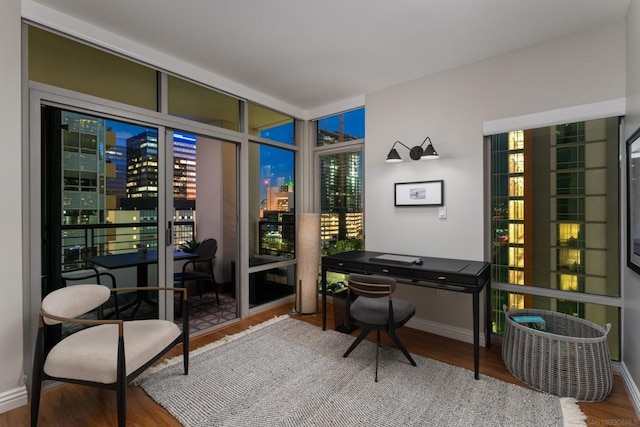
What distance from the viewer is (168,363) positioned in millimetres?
2562

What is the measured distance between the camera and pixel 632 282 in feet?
7.18

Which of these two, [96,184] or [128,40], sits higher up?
[128,40]

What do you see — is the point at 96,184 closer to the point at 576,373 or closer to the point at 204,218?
the point at 204,218

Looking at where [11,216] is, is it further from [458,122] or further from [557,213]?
[557,213]

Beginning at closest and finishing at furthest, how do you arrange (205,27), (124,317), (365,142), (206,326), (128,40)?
1. (205,27)
2. (128,40)
3. (124,317)
4. (206,326)
5. (365,142)

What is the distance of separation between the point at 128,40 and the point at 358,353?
330 cm

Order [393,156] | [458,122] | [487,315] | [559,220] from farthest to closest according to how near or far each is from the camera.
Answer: [393,156] < [458,122] < [487,315] < [559,220]

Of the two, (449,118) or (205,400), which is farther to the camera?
(449,118)

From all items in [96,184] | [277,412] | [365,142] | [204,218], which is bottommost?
[277,412]

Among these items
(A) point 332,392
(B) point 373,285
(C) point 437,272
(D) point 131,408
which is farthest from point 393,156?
(D) point 131,408

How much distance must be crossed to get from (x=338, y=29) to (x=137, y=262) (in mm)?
2607

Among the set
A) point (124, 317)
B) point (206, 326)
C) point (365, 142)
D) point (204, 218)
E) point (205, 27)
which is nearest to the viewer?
point (205, 27)

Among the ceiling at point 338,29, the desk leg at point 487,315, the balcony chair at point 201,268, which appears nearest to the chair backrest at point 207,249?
the balcony chair at point 201,268

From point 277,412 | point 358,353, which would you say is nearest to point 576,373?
point 358,353
